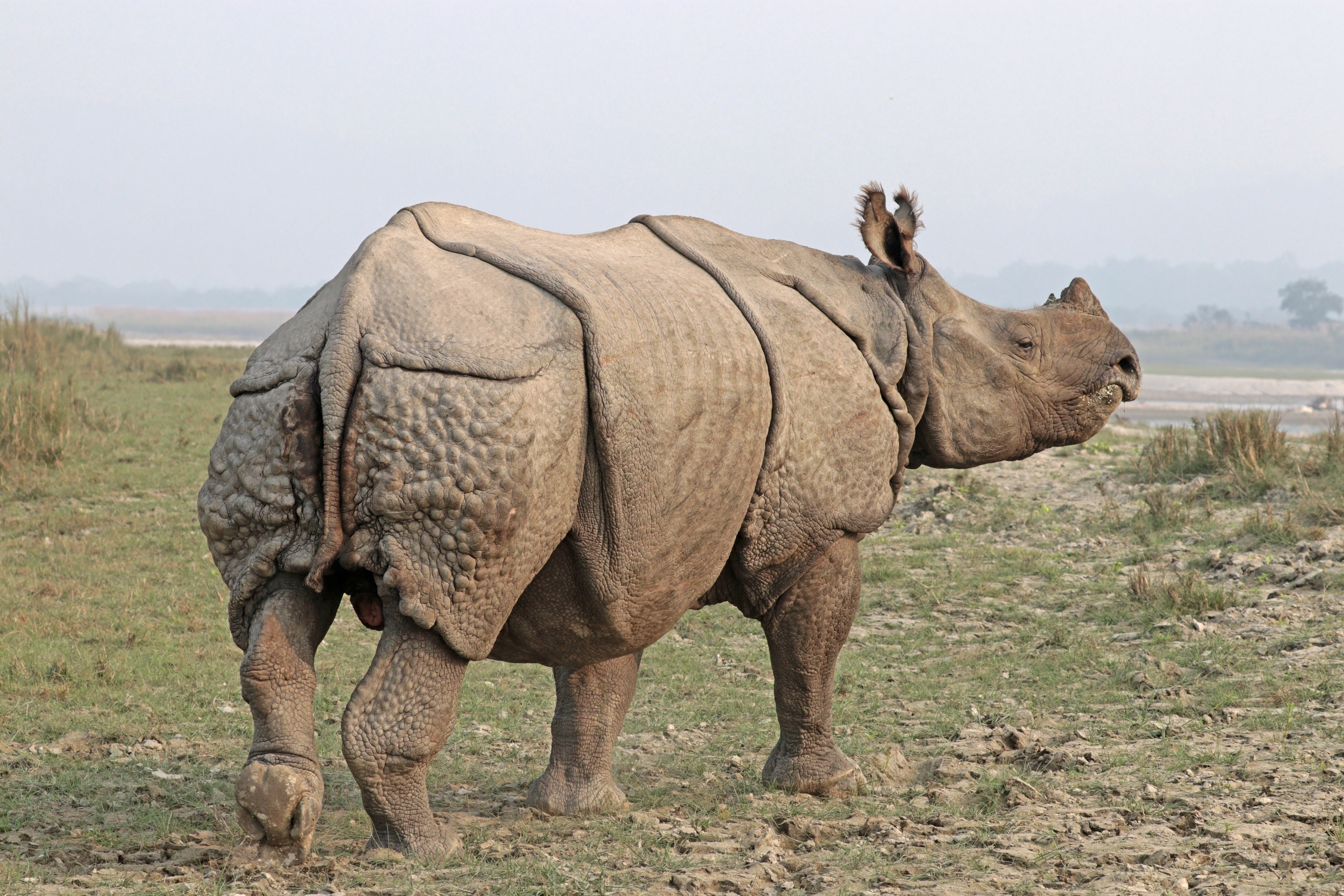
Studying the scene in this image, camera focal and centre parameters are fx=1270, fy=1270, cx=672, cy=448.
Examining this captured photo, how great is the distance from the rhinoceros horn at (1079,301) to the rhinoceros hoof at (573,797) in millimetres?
2896

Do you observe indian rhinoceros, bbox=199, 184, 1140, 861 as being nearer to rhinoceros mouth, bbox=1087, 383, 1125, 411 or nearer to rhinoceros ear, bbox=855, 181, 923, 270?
rhinoceros ear, bbox=855, 181, 923, 270

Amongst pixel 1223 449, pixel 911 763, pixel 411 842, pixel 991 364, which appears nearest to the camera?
pixel 411 842

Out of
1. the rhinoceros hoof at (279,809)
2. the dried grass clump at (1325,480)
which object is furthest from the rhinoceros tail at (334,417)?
the dried grass clump at (1325,480)

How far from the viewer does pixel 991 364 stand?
5520 mm

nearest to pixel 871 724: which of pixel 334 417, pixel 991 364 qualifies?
pixel 991 364

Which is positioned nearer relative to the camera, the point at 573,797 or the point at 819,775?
the point at 573,797

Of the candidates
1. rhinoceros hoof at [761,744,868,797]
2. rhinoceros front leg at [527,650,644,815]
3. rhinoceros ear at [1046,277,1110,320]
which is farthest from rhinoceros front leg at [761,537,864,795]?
rhinoceros ear at [1046,277,1110,320]

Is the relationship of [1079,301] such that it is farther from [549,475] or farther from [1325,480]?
[1325,480]

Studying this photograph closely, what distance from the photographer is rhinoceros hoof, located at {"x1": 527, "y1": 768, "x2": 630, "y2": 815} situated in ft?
17.0

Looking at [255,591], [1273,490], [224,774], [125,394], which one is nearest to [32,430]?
[125,394]

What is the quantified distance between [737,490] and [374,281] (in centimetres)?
145

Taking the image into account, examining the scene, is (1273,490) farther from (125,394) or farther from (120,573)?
(125,394)

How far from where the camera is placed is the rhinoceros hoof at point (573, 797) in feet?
17.0

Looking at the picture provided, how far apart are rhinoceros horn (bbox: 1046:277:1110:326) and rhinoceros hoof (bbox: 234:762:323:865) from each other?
3.78 m
